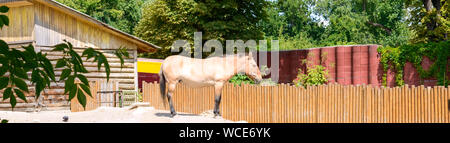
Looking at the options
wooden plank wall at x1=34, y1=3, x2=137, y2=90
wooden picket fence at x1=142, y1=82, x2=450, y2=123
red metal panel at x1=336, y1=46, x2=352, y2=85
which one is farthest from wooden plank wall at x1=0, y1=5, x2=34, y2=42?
red metal panel at x1=336, y1=46, x2=352, y2=85

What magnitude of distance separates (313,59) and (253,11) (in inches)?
306

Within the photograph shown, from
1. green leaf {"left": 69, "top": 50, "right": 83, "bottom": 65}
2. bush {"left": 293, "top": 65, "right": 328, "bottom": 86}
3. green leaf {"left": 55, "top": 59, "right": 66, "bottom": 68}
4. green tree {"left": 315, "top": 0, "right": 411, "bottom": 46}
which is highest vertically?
green tree {"left": 315, "top": 0, "right": 411, "bottom": 46}

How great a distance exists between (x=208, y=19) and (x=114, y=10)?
65.9 ft

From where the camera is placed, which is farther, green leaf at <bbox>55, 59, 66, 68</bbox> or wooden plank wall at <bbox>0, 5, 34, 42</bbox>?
wooden plank wall at <bbox>0, 5, 34, 42</bbox>

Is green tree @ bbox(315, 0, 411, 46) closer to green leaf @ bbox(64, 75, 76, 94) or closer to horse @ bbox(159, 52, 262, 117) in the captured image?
horse @ bbox(159, 52, 262, 117)

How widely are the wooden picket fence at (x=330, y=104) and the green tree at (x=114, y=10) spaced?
112 ft

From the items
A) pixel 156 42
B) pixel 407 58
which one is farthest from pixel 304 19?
pixel 407 58

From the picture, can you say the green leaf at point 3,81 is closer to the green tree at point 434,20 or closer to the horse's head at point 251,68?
the horse's head at point 251,68

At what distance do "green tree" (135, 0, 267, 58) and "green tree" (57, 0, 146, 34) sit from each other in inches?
615

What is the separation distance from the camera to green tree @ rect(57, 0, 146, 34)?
47.2m

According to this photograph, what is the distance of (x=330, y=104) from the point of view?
12844 millimetres

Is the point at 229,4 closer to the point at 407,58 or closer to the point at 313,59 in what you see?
the point at 313,59

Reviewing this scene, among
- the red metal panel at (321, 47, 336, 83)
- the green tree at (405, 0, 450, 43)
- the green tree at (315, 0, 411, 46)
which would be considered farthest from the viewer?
the green tree at (315, 0, 411, 46)

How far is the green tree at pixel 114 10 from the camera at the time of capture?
1857 inches
